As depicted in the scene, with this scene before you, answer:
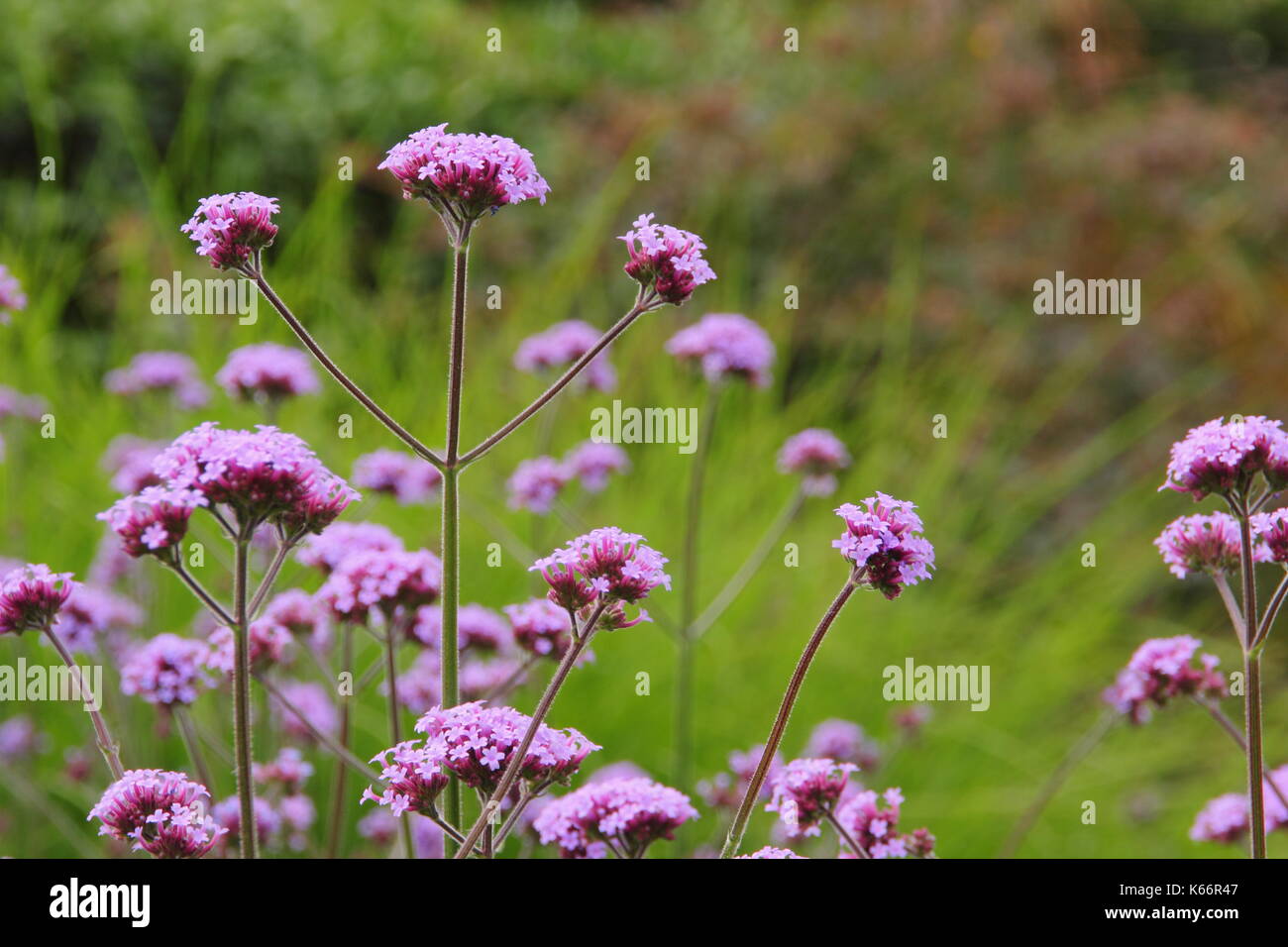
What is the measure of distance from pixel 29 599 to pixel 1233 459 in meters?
1.28

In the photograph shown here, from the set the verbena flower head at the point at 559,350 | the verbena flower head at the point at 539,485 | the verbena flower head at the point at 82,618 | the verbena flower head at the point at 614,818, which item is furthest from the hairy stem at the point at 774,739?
the verbena flower head at the point at 559,350

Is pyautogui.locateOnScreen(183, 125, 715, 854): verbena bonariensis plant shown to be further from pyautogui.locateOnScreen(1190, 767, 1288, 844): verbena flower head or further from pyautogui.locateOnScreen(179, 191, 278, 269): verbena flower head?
pyautogui.locateOnScreen(1190, 767, 1288, 844): verbena flower head

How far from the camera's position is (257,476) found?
1236 mm

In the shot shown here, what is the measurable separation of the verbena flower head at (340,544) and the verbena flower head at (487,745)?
674mm

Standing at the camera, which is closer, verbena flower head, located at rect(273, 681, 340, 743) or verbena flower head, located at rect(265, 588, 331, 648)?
verbena flower head, located at rect(265, 588, 331, 648)

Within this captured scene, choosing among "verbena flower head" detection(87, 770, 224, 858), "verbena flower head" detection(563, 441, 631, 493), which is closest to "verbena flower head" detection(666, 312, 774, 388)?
"verbena flower head" detection(563, 441, 631, 493)

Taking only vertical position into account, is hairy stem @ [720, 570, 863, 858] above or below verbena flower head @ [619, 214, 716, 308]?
below

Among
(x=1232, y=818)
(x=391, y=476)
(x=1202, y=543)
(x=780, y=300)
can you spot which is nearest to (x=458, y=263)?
(x=1202, y=543)

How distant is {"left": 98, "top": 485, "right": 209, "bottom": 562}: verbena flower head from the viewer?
1.27 m

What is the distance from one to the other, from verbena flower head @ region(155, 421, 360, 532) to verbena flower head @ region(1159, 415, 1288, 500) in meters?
0.86

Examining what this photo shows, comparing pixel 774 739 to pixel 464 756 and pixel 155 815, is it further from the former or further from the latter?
pixel 155 815

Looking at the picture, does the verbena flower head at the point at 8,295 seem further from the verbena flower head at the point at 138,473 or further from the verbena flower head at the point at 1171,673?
the verbena flower head at the point at 1171,673
